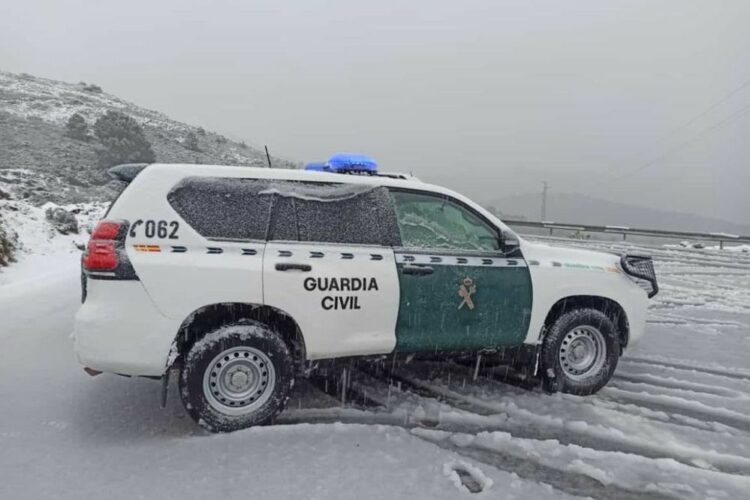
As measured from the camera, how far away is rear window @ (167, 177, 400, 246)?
3.95 metres

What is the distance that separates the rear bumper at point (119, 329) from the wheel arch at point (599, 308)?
3.20 m

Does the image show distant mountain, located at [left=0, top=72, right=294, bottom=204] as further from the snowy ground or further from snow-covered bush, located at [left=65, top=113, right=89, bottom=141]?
the snowy ground

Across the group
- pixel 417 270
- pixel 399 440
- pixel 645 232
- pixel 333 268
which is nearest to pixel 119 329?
pixel 333 268

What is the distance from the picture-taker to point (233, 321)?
4.02 metres

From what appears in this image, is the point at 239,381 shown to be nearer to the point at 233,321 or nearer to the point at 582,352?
the point at 233,321

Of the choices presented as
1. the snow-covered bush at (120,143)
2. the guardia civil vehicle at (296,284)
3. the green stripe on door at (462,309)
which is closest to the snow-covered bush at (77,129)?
the snow-covered bush at (120,143)

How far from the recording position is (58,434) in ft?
12.9

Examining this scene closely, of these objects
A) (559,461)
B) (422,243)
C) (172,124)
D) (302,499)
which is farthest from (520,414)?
(172,124)

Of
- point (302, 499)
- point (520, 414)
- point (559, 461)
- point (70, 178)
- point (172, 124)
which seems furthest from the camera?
point (172, 124)

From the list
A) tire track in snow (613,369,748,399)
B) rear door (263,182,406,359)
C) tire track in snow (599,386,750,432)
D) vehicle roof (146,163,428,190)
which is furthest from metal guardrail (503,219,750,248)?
rear door (263,182,406,359)

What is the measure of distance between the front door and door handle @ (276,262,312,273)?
0.72 metres

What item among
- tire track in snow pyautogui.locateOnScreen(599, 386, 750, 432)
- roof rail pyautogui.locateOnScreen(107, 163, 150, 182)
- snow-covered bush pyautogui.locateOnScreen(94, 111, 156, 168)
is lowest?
tire track in snow pyautogui.locateOnScreen(599, 386, 750, 432)

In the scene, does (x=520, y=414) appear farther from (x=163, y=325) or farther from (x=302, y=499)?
(x=163, y=325)

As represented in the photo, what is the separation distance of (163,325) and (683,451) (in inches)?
146
